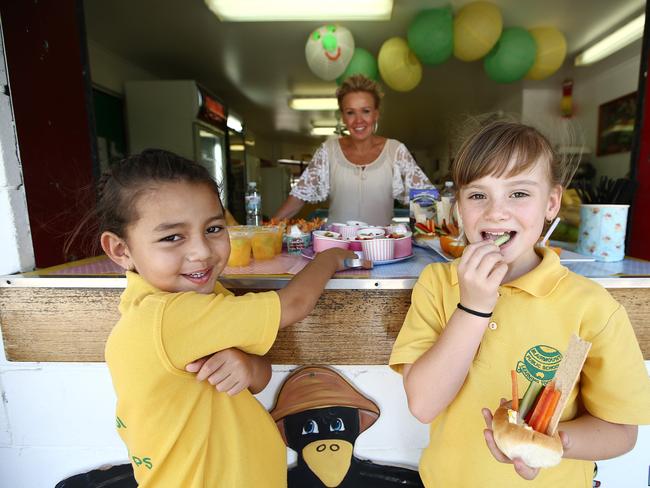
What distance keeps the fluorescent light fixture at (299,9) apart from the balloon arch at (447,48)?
197 millimetres

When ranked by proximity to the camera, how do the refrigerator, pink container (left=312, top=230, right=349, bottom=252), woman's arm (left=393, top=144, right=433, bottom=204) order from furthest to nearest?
the refrigerator < woman's arm (left=393, top=144, right=433, bottom=204) < pink container (left=312, top=230, right=349, bottom=252)

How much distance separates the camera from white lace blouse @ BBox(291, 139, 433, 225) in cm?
239

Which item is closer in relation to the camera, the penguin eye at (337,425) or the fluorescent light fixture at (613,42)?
the penguin eye at (337,425)

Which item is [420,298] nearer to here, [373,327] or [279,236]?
[373,327]

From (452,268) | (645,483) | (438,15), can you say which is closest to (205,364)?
(452,268)

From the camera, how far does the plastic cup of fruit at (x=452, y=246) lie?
45.1 inches

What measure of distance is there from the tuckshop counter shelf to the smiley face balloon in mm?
2858

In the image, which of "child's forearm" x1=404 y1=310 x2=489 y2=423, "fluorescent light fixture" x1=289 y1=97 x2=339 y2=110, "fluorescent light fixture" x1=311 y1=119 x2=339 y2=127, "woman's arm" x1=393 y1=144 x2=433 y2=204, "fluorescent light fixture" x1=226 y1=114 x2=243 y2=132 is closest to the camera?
"child's forearm" x1=404 y1=310 x2=489 y2=423

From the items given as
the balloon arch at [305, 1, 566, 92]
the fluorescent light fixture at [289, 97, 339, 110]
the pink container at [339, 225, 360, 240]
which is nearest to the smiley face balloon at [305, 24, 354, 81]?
the balloon arch at [305, 1, 566, 92]

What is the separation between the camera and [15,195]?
1198mm

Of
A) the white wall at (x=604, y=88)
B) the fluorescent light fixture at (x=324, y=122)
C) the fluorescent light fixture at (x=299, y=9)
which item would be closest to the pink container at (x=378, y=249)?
the fluorescent light fixture at (x=299, y=9)

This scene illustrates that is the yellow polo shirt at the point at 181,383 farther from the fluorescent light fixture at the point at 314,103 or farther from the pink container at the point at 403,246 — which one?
the fluorescent light fixture at the point at 314,103

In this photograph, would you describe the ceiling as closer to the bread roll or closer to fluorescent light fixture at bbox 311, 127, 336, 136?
fluorescent light fixture at bbox 311, 127, 336, 136

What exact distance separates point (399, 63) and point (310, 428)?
3.44 meters
